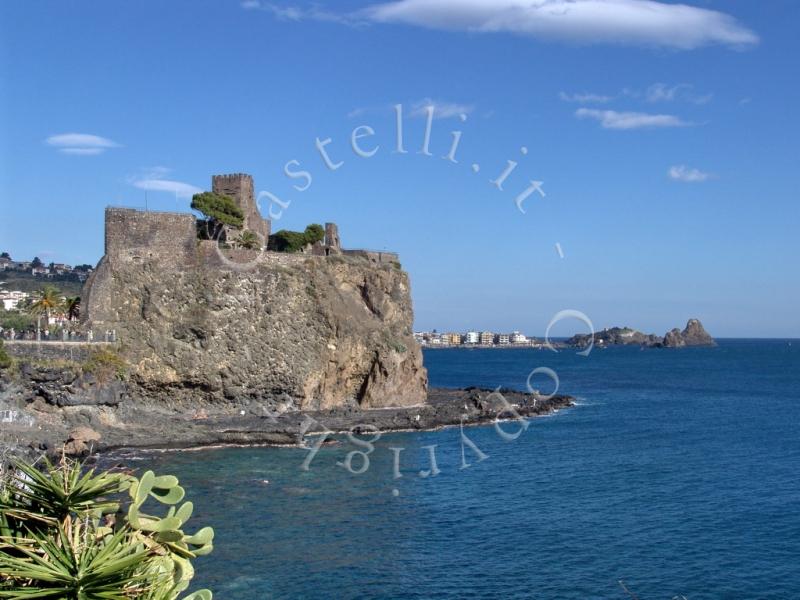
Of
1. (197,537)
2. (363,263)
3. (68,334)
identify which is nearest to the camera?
(197,537)

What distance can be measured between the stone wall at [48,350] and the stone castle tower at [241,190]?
18.1 m

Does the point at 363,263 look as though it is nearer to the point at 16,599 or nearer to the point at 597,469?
the point at 597,469

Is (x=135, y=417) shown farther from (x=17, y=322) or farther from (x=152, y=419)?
(x=17, y=322)

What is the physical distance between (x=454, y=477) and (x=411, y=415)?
16.7 metres

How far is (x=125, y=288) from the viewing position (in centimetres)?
4706

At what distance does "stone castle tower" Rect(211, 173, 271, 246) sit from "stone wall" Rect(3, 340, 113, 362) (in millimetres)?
18124

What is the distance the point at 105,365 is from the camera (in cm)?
4341

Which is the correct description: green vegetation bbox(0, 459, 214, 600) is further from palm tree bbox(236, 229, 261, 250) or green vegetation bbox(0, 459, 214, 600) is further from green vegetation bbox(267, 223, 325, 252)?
green vegetation bbox(267, 223, 325, 252)

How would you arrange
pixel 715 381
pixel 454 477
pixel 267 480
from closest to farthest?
pixel 267 480, pixel 454 477, pixel 715 381

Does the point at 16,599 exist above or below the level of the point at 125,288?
below

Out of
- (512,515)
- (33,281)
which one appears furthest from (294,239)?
(33,281)

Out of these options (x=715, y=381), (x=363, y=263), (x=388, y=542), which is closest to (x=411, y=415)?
(x=363, y=263)

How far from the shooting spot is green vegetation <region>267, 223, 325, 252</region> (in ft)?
201

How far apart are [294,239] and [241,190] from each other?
5.82 m
